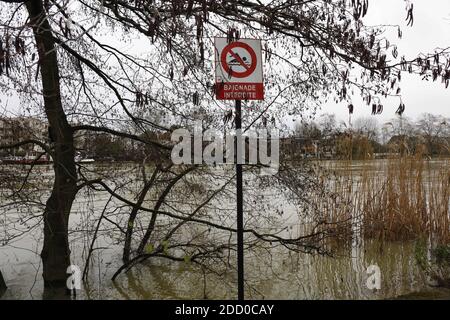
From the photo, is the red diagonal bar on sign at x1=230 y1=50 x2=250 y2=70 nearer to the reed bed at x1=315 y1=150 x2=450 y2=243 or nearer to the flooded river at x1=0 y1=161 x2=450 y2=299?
the flooded river at x1=0 y1=161 x2=450 y2=299

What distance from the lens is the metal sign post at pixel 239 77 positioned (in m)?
3.31

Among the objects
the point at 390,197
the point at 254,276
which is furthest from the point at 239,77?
the point at 390,197

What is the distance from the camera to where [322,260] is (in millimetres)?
6234

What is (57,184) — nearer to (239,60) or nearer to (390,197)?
(239,60)

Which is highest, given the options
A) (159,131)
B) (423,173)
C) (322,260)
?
(159,131)

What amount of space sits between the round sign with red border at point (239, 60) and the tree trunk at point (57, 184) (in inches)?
87.1

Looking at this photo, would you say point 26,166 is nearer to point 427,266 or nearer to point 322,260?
point 322,260

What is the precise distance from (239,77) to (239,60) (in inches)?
5.4

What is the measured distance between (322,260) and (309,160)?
1.68 m

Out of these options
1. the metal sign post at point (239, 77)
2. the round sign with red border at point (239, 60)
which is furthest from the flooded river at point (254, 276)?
the round sign with red border at point (239, 60)

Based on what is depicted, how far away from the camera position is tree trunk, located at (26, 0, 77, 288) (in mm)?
4590

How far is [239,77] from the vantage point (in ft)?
11.0
